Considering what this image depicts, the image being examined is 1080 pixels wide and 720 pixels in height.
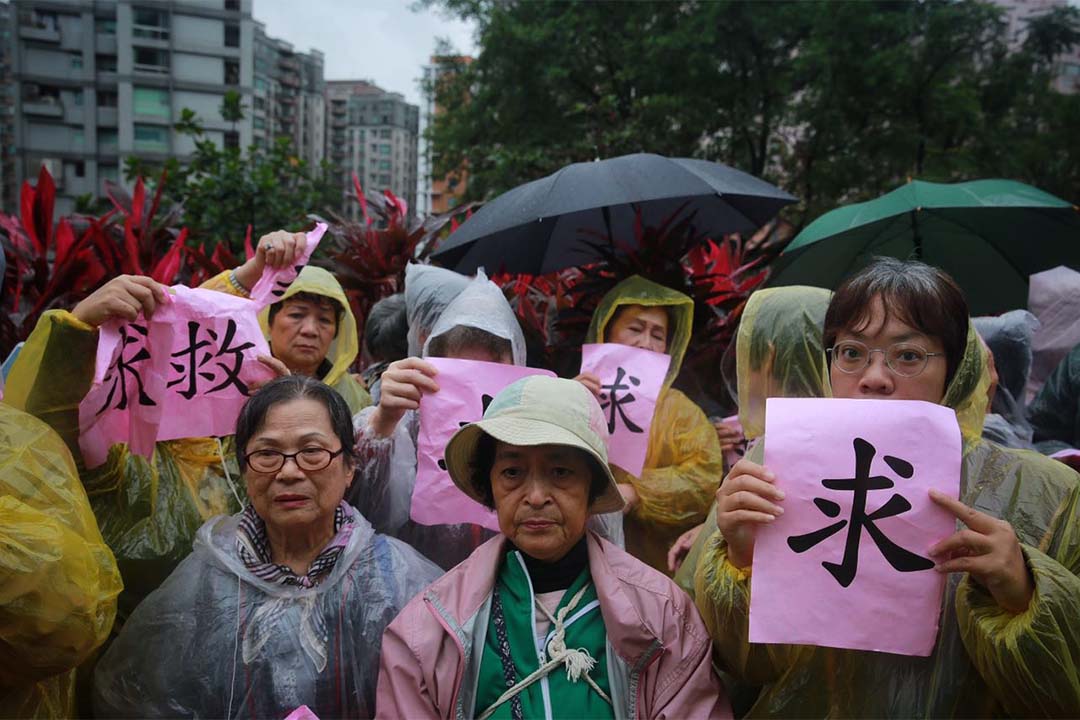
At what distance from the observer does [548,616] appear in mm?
1991

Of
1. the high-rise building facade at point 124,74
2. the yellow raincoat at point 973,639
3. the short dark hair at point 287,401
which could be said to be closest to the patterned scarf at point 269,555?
the short dark hair at point 287,401

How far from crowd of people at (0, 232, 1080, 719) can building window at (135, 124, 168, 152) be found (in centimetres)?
3797

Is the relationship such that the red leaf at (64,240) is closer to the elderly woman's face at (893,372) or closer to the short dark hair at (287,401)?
the short dark hair at (287,401)

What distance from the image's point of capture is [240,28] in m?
36.9

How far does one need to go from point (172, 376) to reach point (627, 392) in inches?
58.2

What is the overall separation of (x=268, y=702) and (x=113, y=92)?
134ft

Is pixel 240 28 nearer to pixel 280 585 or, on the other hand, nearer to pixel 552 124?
pixel 552 124

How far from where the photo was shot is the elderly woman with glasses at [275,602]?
2.14 meters

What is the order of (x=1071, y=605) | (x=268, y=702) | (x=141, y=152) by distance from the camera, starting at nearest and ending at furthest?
(x=1071, y=605), (x=268, y=702), (x=141, y=152)

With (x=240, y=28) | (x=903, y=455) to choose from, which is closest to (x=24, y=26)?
(x=240, y=28)

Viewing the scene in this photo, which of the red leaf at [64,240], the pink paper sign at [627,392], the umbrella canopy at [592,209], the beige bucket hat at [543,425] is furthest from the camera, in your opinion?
the umbrella canopy at [592,209]

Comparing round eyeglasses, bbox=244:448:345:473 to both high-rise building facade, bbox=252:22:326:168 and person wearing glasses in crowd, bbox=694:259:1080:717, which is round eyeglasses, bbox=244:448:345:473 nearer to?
person wearing glasses in crowd, bbox=694:259:1080:717

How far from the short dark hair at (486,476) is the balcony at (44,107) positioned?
38657mm

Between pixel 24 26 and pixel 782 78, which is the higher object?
pixel 24 26
